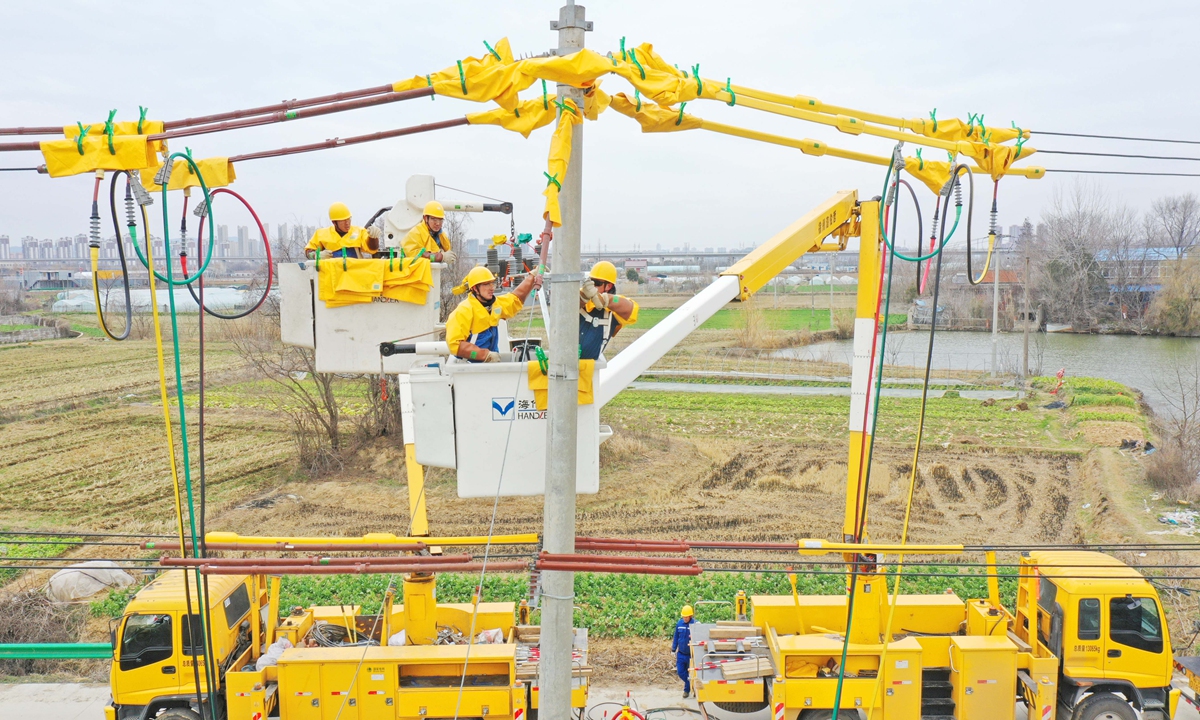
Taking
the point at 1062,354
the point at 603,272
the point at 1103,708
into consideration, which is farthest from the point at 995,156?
the point at 1062,354

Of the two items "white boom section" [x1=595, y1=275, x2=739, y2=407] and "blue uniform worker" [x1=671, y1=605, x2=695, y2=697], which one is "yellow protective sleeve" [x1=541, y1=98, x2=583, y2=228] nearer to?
"white boom section" [x1=595, y1=275, x2=739, y2=407]

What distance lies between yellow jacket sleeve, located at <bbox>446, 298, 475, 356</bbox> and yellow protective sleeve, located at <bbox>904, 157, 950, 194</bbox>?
445 centimetres

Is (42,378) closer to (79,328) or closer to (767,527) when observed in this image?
(79,328)

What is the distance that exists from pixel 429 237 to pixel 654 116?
4.17 metres

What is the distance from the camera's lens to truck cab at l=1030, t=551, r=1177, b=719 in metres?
9.91

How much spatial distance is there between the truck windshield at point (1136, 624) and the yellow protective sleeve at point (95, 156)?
1066 cm

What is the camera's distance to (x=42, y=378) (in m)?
39.7

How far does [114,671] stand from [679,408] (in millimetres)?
24697

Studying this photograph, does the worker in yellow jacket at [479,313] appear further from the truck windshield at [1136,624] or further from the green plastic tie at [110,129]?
the truck windshield at [1136,624]

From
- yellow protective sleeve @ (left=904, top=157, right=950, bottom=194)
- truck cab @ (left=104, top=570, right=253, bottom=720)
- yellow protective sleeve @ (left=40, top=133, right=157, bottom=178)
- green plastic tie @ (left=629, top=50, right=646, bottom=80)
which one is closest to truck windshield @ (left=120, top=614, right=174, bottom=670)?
truck cab @ (left=104, top=570, right=253, bottom=720)

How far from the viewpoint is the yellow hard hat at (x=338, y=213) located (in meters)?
11.0

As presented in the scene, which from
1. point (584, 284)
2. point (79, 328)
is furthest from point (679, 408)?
point (79, 328)

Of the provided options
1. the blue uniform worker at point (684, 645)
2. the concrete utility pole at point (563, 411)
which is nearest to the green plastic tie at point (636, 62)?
the concrete utility pole at point (563, 411)

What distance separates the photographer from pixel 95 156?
604cm
